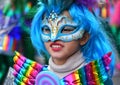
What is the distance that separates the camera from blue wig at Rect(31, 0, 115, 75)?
2.53 meters

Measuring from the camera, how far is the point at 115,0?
460 cm

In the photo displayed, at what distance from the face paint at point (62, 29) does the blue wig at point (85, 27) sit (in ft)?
0.10

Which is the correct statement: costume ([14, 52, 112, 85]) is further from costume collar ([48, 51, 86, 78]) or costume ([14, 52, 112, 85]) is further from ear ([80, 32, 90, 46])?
ear ([80, 32, 90, 46])

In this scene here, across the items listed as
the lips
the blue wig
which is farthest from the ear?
the lips

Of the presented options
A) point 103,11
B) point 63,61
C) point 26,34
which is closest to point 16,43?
point 26,34

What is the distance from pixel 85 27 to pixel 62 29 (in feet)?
0.42

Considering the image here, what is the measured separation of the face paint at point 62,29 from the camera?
2.52m

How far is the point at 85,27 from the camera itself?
2539 mm

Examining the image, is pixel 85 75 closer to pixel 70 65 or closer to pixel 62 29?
pixel 70 65

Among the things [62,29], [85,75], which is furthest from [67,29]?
[85,75]

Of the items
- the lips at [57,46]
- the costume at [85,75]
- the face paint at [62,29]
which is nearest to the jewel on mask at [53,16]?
the face paint at [62,29]

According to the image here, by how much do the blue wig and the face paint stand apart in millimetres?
29

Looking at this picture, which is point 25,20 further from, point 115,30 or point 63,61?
point 63,61

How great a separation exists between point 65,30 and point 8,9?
7.33 feet
